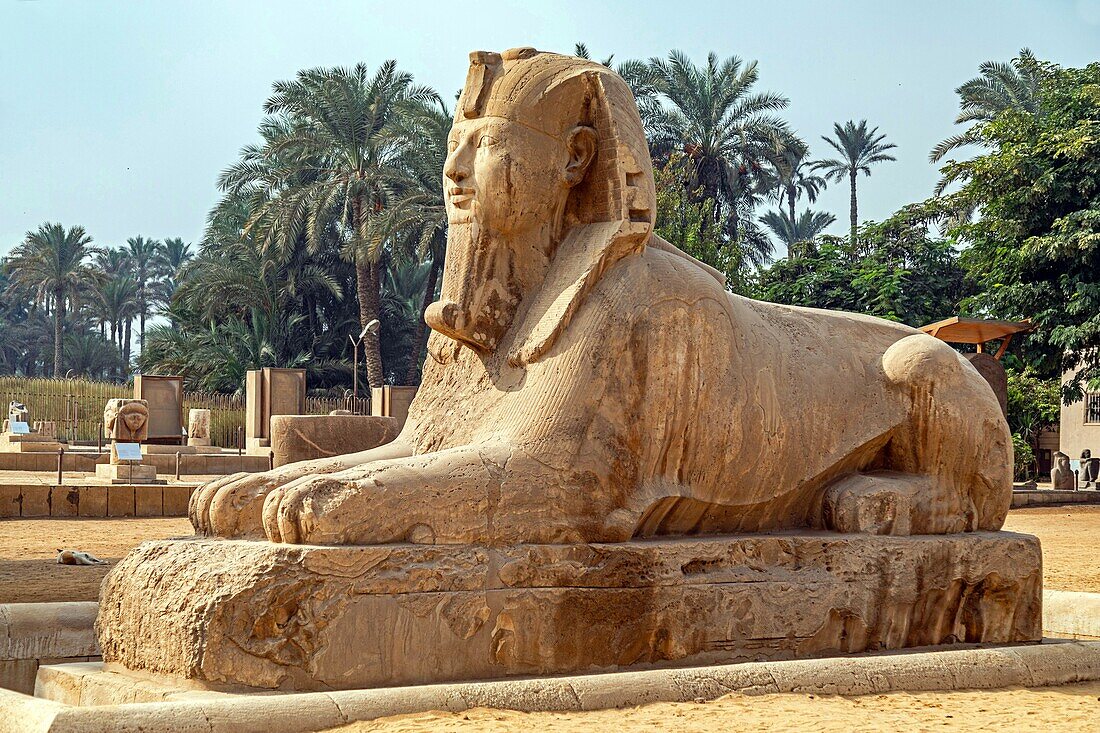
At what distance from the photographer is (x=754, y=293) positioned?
29.1m

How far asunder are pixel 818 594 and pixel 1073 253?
17.3m

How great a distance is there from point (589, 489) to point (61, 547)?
7412 mm

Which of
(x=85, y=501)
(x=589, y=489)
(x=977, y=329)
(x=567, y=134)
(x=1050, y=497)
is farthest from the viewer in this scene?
(x=977, y=329)

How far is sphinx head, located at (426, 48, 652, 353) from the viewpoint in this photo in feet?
14.1

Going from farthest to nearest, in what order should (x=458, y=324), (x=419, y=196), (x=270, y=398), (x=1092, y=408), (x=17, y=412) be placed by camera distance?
(x=419, y=196)
(x=1092, y=408)
(x=17, y=412)
(x=270, y=398)
(x=458, y=324)

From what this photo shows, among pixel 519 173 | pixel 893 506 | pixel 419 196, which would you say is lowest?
pixel 893 506

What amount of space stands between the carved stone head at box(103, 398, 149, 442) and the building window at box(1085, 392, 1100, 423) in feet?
64.2

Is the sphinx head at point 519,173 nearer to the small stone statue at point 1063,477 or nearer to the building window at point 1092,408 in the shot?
the small stone statue at point 1063,477

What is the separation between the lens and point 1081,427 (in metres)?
28.1

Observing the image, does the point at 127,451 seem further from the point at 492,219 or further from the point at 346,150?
the point at 346,150

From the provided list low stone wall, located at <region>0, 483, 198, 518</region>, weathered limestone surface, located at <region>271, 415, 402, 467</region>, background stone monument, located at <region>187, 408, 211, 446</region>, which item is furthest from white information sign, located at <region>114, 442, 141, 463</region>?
background stone monument, located at <region>187, 408, 211, 446</region>

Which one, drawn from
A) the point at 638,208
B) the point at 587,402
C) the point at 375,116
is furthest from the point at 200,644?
the point at 375,116

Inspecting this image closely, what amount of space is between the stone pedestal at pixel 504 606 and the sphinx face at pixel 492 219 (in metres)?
0.86

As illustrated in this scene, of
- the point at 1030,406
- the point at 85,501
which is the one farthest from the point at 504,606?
the point at 1030,406
